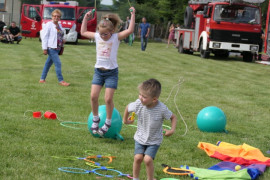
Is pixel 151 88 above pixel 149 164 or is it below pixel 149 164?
above

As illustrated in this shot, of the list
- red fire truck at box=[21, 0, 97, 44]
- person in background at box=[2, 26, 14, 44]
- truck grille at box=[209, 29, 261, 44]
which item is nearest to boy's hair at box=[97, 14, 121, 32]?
truck grille at box=[209, 29, 261, 44]

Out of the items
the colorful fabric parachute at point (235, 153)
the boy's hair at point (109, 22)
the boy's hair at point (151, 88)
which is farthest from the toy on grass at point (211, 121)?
the boy's hair at point (151, 88)

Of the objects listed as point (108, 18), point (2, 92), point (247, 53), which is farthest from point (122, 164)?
point (247, 53)

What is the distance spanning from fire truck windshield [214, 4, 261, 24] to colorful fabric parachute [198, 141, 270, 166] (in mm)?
17403

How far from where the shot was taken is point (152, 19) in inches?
2185

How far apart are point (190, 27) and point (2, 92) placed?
1870 cm

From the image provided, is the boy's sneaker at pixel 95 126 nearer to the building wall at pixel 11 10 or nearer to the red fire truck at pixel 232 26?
the red fire truck at pixel 232 26

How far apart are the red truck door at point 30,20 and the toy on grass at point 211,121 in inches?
1007

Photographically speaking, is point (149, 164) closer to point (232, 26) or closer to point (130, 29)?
point (130, 29)

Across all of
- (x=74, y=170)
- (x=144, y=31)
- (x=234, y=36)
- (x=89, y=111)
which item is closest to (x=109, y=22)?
(x=74, y=170)

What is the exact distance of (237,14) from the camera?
24.1 m

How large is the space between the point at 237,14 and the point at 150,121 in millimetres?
19970

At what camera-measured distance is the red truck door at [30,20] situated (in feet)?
108

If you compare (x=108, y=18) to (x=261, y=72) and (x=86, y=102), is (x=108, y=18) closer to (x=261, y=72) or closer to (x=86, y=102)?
(x=86, y=102)
